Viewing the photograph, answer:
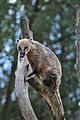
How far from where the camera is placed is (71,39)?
1286cm

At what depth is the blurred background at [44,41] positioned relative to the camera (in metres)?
12.0

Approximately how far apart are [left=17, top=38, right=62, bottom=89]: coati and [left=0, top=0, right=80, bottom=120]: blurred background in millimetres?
5881

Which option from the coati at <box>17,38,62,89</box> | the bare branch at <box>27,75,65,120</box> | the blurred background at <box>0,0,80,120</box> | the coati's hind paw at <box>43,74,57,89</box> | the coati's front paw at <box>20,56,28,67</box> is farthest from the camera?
the blurred background at <box>0,0,80,120</box>

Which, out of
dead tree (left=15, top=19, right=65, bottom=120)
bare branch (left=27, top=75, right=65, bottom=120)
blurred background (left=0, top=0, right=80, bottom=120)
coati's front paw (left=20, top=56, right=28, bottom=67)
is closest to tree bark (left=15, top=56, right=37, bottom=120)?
dead tree (left=15, top=19, right=65, bottom=120)

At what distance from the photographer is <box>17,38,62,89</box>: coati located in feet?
17.7

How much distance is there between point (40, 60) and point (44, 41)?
687cm

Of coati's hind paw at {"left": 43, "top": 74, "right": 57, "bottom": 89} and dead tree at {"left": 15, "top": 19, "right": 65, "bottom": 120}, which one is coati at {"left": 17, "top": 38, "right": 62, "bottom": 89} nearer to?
coati's hind paw at {"left": 43, "top": 74, "right": 57, "bottom": 89}

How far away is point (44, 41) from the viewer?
1252cm

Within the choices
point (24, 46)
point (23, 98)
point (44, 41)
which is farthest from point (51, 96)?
point (44, 41)

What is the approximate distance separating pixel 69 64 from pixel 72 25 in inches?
51.5

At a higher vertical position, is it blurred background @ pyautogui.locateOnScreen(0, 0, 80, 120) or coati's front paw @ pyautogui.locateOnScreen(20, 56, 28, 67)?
coati's front paw @ pyautogui.locateOnScreen(20, 56, 28, 67)

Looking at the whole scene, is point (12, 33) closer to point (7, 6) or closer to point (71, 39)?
point (7, 6)

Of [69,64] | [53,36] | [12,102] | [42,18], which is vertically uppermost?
[42,18]

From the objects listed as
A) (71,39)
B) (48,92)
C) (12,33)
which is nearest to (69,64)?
(71,39)
